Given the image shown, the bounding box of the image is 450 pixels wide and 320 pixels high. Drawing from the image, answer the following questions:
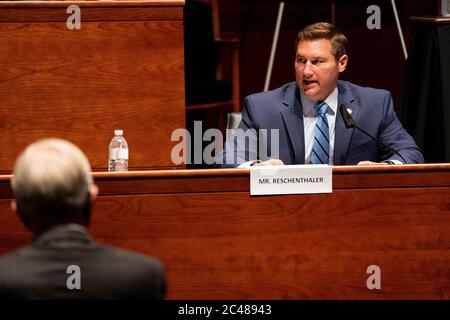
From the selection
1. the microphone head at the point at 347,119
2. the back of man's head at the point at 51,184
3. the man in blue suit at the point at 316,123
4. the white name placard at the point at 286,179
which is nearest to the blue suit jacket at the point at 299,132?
the man in blue suit at the point at 316,123

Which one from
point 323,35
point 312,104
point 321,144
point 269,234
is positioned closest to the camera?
point 269,234

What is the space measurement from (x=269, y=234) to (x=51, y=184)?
1410mm

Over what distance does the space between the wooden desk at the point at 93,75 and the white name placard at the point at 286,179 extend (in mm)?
549

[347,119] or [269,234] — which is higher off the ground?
[347,119]

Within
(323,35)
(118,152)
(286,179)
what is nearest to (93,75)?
(118,152)

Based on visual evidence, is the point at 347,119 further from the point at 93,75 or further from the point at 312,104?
the point at 93,75

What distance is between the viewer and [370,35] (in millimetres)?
6617

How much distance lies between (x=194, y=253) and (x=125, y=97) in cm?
75

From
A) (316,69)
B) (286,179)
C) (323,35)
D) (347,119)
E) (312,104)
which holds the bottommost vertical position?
(286,179)

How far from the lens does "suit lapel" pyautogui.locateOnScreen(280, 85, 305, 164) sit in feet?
12.6

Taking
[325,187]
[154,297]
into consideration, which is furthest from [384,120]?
[154,297]

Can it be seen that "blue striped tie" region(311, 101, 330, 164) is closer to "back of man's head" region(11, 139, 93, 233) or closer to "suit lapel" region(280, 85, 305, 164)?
"suit lapel" region(280, 85, 305, 164)

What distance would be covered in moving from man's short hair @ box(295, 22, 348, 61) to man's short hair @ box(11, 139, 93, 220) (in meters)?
2.42

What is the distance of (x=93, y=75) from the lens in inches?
135
